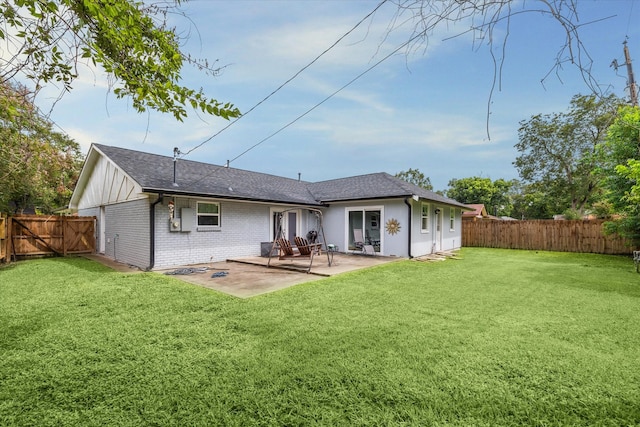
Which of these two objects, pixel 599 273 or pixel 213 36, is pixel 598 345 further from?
pixel 599 273

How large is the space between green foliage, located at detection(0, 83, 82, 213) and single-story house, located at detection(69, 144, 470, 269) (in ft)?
5.47

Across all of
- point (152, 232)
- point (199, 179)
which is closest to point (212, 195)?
point (199, 179)

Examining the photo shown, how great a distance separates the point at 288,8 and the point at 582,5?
13.2ft

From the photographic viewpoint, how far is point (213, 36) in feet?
12.8

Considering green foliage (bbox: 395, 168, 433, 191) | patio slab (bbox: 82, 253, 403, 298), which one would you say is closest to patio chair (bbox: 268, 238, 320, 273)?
patio slab (bbox: 82, 253, 403, 298)

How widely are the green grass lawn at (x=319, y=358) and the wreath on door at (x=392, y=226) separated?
6093mm

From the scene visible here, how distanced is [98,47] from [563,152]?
104 ft

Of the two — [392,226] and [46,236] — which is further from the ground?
[392,226]

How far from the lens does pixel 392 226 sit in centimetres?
1227

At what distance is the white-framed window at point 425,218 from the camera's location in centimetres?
1313

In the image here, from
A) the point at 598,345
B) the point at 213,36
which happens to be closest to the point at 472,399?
the point at 598,345

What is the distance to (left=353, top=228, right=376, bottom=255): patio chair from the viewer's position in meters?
12.6

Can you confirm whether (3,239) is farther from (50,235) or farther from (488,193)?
(488,193)

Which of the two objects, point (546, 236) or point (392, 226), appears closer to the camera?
point (392, 226)
